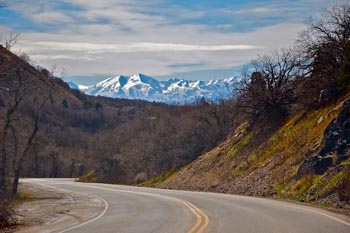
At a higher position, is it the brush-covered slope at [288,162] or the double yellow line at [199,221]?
the brush-covered slope at [288,162]

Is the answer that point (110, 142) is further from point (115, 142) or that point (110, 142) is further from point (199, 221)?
point (199, 221)

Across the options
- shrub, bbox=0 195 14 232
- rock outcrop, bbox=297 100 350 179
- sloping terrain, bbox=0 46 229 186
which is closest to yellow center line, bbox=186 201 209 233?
shrub, bbox=0 195 14 232

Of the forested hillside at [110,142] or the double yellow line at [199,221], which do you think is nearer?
the double yellow line at [199,221]

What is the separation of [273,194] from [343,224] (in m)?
13.3

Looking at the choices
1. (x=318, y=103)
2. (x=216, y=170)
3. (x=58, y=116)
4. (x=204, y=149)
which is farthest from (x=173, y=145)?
(x=58, y=116)

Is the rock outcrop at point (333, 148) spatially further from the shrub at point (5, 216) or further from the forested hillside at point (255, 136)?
the shrub at point (5, 216)

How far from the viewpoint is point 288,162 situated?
103 feet

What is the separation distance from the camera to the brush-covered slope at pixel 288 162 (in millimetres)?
24891

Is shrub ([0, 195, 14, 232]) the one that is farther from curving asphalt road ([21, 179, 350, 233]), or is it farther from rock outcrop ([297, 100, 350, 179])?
rock outcrop ([297, 100, 350, 179])

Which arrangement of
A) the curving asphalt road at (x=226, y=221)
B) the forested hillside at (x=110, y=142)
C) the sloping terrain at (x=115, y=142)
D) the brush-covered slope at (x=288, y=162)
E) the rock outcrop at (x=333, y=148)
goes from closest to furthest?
1. the curving asphalt road at (x=226, y=221)
2. the brush-covered slope at (x=288, y=162)
3. the rock outcrop at (x=333, y=148)
4. the forested hillside at (x=110, y=142)
5. the sloping terrain at (x=115, y=142)

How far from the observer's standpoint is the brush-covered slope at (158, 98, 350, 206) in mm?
24891

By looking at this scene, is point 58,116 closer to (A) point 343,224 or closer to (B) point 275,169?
(B) point 275,169

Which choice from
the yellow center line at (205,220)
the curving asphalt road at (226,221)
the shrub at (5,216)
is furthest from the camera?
the shrub at (5,216)

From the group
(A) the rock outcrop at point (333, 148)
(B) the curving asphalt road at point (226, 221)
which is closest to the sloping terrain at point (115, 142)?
(B) the curving asphalt road at point (226, 221)
